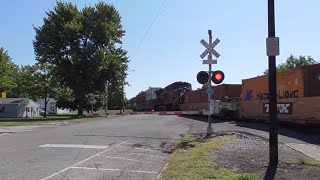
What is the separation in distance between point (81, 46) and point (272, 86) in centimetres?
5307

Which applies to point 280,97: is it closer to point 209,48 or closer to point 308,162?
point 209,48

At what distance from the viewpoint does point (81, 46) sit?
6247 centimetres

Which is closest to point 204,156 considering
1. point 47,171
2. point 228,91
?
point 47,171

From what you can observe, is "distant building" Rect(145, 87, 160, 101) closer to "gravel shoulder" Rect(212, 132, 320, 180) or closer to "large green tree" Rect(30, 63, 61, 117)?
"large green tree" Rect(30, 63, 61, 117)

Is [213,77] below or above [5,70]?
below

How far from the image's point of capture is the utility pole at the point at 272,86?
36.2 ft

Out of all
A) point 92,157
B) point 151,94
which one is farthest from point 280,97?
point 151,94

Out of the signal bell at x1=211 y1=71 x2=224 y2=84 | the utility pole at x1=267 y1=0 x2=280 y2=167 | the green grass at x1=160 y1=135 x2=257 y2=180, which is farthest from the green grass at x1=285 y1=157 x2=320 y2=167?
the signal bell at x1=211 y1=71 x2=224 y2=84

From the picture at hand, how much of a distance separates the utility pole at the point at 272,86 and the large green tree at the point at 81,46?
4969 cm

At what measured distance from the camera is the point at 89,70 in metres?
59.8

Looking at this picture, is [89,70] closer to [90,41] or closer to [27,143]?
[90,41]

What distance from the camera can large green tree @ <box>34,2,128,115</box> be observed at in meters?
60.6

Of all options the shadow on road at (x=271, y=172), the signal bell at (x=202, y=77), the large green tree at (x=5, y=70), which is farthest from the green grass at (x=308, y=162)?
the large green tree at (x=5, y=70)

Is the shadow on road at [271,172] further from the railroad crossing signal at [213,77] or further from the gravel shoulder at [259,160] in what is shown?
the railroad crossing signal at [213,77]
